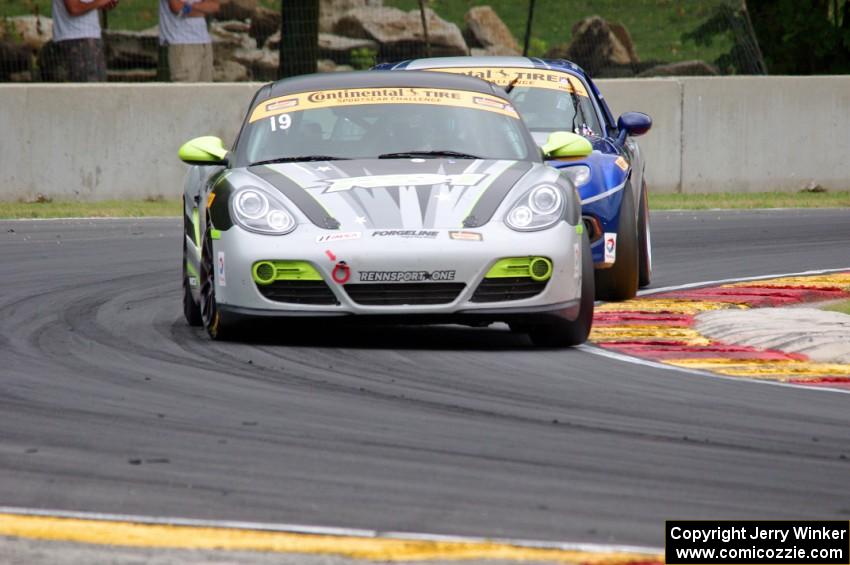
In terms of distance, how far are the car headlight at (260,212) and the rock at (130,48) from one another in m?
12.6

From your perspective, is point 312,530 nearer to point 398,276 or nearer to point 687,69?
point 398,276

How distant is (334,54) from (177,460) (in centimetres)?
1846

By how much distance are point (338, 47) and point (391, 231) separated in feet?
51.7

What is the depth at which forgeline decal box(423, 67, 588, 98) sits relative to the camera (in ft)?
37.5

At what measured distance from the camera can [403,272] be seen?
7805mm

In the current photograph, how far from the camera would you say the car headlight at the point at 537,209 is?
26.4 feet

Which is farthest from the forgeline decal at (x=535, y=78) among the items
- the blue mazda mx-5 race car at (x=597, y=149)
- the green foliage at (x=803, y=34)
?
the green foliage at (x=803, y=34)

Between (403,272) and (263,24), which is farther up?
(403,272)

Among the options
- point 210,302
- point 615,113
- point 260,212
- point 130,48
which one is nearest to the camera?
point 260,212

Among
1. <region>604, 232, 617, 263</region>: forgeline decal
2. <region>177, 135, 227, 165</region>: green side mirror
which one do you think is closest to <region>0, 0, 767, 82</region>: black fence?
<region>604, 232, 617, 263</region>: forgeline decal

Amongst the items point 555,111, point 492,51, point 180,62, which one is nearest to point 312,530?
point 555,111

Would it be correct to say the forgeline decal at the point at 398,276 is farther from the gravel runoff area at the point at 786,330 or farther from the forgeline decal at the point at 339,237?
the gravel runoff area at the point at 786,330

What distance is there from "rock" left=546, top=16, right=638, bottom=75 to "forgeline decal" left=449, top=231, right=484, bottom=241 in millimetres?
13421

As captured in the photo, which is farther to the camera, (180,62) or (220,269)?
(180,62)
